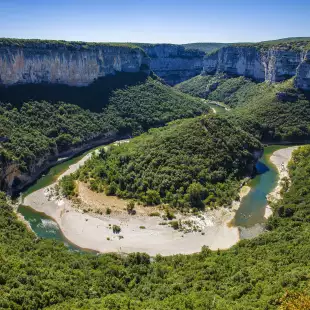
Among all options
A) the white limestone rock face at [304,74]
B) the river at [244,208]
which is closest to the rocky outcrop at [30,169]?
the river at [244,208]

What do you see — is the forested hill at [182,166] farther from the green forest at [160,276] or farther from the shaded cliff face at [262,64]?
the shaded cliff face at [262,64]

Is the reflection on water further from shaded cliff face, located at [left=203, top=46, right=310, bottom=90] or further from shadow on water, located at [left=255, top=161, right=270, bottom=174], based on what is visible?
shaded cliff face, located at [left=203, top=46, right=310, bottom=90]

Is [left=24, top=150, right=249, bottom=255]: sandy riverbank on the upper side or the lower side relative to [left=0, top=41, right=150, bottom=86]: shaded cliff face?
lower

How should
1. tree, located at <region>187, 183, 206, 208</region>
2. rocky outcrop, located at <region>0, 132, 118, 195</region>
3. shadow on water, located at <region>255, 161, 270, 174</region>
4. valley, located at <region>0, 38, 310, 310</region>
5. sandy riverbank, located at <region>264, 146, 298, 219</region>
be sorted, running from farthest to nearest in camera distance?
1. shadow on water, located at <region>255, 161, 270, 174</region>
2. rocky outcrop, located at <region>0, 132, 118, 195</region>
3. sandy riverbank, located at <region>264, 146, 298, 219</region>
4. tree, located at <region>187, 183, 206, 208</region>
5. valley, located at <region>0, 38, 310, 310</region>

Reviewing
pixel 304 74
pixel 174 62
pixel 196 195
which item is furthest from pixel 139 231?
pixel 174 62

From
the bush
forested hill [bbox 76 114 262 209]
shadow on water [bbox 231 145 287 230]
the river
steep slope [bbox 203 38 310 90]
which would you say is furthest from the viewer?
steep slope [bbox 203 38 310 90]

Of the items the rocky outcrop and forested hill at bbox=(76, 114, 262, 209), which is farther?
the rocky outcrop

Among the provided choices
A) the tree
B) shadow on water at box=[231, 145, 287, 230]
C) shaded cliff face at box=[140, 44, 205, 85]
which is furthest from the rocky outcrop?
shaded cliff face at box=[140, 44, 205, 85]
